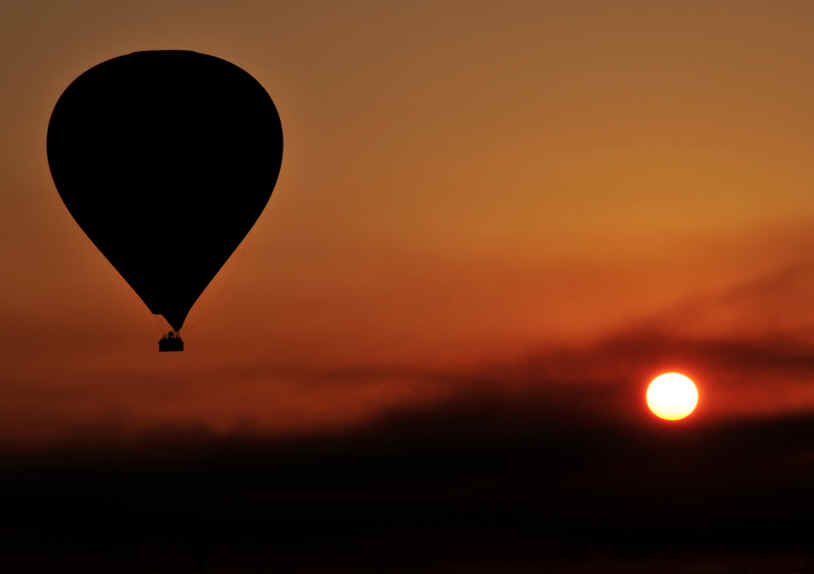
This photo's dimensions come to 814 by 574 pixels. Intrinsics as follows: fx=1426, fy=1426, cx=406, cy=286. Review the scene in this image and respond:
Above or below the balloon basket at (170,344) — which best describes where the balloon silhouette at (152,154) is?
above

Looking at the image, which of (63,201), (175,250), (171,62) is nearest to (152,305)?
(175,250)

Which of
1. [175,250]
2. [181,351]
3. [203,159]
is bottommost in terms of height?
[181,351]

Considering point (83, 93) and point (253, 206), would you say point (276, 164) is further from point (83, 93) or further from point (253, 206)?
point (83, 93)

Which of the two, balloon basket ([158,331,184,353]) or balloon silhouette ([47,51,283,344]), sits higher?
balloon silhouette ([47,51,283,344])
